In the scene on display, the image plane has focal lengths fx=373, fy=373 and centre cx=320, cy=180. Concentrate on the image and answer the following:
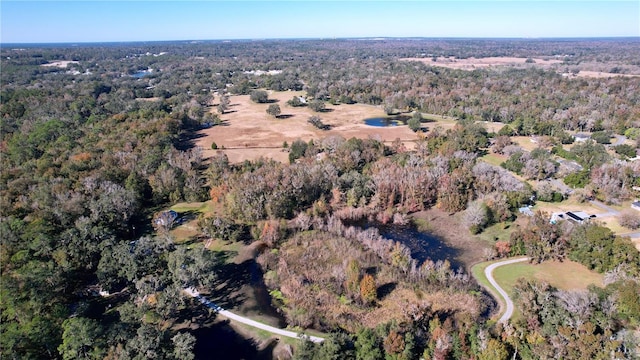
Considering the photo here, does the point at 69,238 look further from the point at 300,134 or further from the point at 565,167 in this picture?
the point at 565,167

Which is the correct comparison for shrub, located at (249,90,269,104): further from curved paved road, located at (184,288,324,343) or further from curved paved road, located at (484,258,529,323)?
curved paved road, located at (484,258,529,323)

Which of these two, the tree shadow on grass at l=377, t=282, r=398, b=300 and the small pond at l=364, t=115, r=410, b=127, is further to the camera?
the small pond at l=364, t=115, r=410, b=127

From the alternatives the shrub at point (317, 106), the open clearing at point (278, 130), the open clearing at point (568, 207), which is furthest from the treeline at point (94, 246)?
the open clearing at point (568, 207)

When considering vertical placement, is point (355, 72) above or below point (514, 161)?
above

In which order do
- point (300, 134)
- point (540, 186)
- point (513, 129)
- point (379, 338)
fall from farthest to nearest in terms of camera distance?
1. point (300, 134)
2. point (513, 129)
3. point (540, 186)
4. point (379, 338)

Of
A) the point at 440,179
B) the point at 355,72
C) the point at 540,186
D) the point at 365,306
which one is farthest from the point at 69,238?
the point at 355,72

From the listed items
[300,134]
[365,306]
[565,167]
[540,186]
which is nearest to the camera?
[365,306]

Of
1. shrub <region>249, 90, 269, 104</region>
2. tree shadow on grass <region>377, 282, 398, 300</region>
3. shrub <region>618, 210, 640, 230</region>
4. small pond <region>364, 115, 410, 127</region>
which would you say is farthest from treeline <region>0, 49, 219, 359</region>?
small pond <region>364, 115, 410, 127</region>
